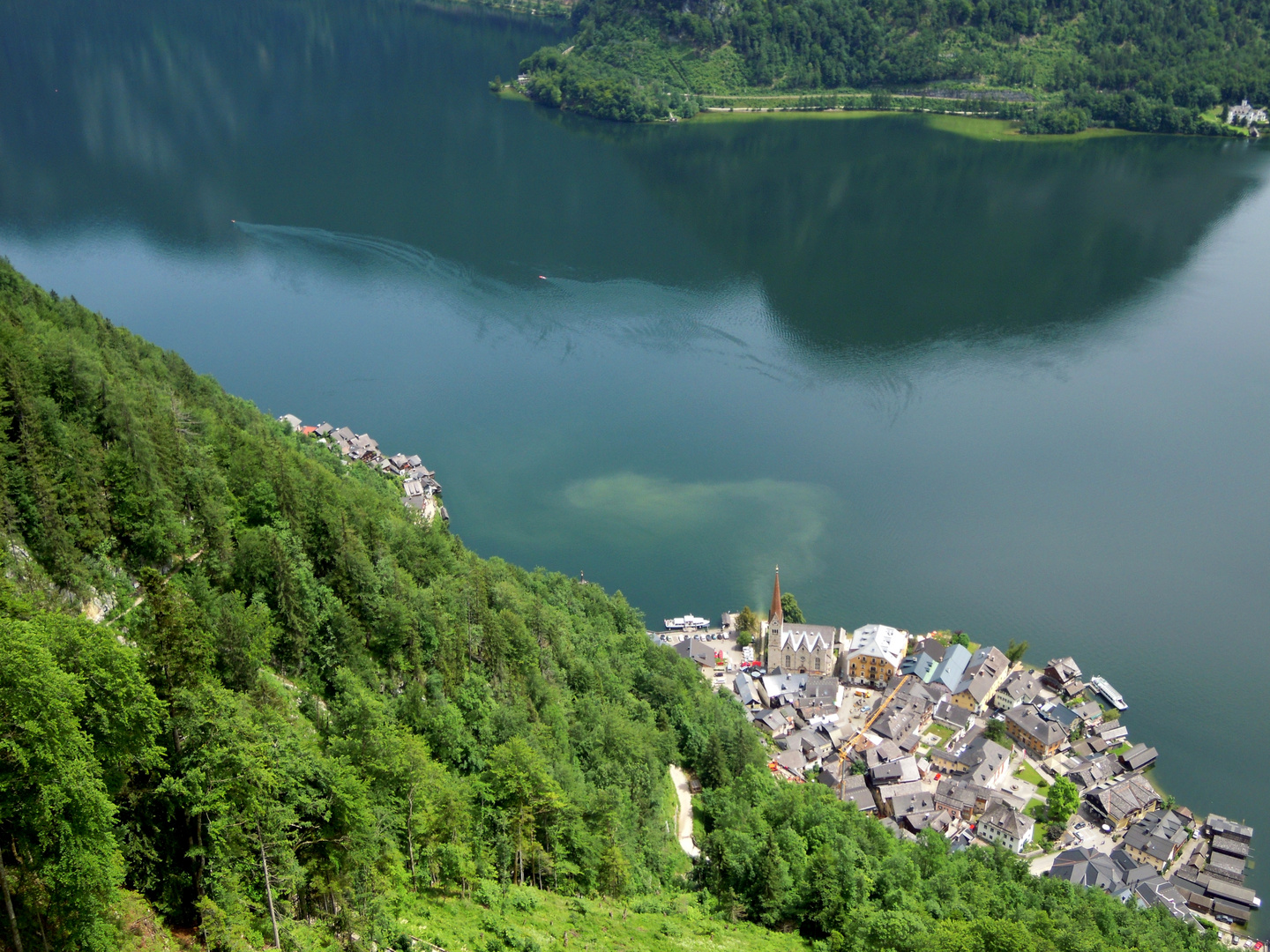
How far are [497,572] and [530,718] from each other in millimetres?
11347

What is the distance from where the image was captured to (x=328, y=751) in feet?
71.5

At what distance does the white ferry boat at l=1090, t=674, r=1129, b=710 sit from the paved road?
2763cm

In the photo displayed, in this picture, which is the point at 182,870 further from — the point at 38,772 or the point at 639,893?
the point at 639,893

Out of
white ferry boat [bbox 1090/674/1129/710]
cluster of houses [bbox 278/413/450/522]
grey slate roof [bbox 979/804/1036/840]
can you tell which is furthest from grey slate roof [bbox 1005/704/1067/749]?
cluster of houses [bbox 278/413/450/522]

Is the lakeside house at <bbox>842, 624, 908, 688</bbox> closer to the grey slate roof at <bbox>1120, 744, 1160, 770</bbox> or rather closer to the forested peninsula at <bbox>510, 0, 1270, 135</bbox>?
the grey slate roof at <bbox>1120, 744, 1160, 770</bbox>

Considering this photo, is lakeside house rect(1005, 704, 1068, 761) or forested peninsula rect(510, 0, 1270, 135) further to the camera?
forested peninsula rect(510, 0, 1270, 135)

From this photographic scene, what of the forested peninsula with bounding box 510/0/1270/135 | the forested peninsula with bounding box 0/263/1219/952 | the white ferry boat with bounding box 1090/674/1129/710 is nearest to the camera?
the forested peninsula with bounding box 0/263/1219/952

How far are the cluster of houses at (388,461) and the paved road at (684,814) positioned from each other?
28.4 m

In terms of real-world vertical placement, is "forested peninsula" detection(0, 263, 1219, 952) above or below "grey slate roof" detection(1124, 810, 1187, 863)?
above

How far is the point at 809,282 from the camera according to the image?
336 feet

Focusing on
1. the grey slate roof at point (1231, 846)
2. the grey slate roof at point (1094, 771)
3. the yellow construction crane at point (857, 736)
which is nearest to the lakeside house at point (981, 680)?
the yellow construction crane at point (857, 736)

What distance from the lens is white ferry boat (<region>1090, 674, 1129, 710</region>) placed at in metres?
54.3

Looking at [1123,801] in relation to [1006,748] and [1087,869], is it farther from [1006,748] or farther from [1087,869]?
[1006,748]

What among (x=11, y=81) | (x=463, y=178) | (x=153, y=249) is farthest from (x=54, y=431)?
(x=11, y=81)
